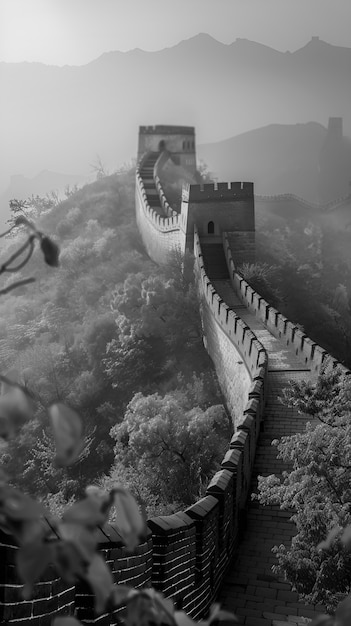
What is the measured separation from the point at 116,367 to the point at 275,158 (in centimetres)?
7912

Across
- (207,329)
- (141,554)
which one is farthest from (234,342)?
(141,554)

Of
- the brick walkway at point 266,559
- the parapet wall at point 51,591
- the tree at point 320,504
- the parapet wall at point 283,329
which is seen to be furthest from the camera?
the parapet wall at point 283,329

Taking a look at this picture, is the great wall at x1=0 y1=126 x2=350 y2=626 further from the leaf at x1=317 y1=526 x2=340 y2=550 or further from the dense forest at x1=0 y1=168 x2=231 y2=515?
the dense forest at x1=0 y1=168 x2=231 y2=515

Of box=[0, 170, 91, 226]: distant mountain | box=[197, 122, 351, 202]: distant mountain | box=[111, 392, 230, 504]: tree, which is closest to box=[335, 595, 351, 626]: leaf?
box=[111, 392, 230, 504]: tree

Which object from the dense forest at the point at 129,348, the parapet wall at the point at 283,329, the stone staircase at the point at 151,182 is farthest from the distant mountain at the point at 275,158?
the parapet wall at the point at 283,329

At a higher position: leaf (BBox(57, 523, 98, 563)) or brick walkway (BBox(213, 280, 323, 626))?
leaf (BBox(57, 523, 98, 563))

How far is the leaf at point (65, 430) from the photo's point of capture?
145 cm

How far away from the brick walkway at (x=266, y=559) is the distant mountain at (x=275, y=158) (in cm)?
7145

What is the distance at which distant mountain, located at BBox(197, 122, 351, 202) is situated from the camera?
305 ft

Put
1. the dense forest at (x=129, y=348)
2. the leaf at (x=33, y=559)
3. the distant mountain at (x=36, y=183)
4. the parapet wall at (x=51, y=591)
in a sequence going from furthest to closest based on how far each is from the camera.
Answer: the distant mountain at (x=36, y=183), the dense forest at (x=129, y=348), the parapet wall at (x=51, y=591), the leaf at (x=33, y=559)

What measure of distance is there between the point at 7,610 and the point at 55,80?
154 meters

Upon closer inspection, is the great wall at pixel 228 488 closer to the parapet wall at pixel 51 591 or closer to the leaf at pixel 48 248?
the parapet wall at pixel 51 591

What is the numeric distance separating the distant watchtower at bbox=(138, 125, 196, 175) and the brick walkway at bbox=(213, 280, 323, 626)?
39.1 m

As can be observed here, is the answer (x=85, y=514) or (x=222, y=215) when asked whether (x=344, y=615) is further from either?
(x=222, y=215)
